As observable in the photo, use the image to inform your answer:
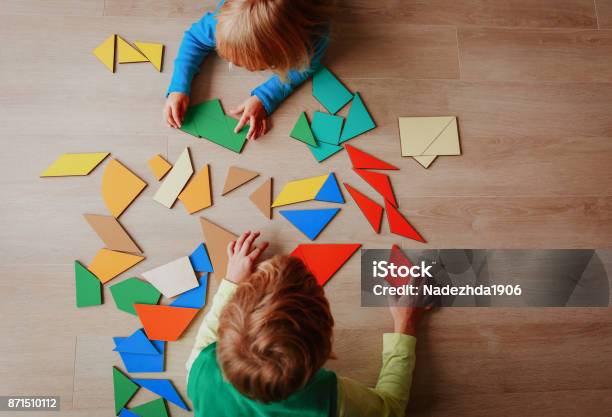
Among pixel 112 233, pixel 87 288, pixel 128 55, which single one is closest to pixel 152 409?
pixel 87 288

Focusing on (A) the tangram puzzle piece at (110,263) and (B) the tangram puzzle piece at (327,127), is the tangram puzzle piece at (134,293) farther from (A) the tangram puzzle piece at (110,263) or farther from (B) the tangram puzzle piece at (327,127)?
(B) the tangram puzzle piece at (327,127)

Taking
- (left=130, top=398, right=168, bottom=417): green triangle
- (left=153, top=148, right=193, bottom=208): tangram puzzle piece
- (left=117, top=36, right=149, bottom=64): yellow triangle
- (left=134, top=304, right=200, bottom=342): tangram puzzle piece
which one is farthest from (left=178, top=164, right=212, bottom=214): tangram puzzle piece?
(left=130, top=398, right=168, bottom=417): green triangle

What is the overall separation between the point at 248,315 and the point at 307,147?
1.91ft

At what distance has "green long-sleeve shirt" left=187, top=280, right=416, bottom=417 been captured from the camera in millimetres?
947

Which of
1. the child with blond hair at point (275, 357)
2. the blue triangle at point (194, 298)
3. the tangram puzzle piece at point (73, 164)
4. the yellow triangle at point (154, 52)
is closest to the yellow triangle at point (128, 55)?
the yellow triangle at point (154, 52)

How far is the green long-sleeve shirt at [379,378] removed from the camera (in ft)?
3.11

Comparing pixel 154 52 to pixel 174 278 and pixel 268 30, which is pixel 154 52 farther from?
pixel 174 278

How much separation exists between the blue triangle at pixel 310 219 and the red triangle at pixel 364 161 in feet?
0.45

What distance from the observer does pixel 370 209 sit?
3.96 feet

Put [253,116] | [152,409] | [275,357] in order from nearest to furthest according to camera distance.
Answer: [275,357], [152,409], [253,116]

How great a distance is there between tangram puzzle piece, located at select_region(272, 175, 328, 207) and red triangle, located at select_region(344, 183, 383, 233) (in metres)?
0.10

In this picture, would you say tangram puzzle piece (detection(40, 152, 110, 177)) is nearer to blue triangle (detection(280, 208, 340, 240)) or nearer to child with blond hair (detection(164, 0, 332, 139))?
child with blond hair (detection(164, 0, 332, 139))

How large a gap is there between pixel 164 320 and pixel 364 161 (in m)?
0.62

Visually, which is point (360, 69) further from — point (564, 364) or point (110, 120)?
point (564, 364)
